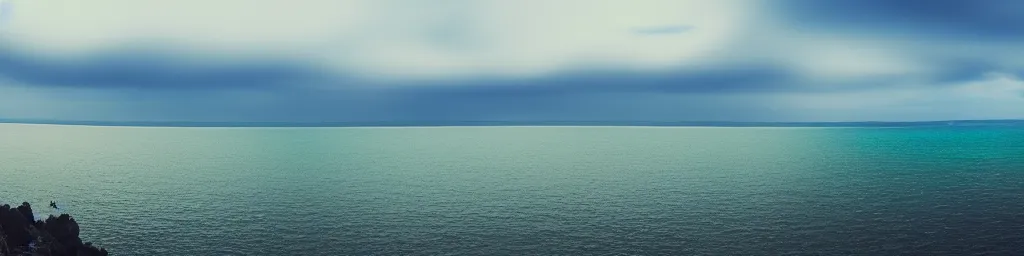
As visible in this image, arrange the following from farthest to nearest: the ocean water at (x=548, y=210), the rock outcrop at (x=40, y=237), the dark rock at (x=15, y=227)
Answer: the ocean water at (x=548, y=210) < the dark rock at (x=15, y=227) < the rock outcrop at (x=40, y=237)

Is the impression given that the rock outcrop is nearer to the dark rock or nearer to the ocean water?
the dark rock

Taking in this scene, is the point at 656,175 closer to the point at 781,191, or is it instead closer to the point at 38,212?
the point at 781,191

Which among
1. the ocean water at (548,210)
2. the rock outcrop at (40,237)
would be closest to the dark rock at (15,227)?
the rock outcrop at (40,237)

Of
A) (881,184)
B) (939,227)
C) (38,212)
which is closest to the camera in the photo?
(939,227)

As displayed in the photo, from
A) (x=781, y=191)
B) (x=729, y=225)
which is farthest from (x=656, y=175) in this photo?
(x=729, y=225)

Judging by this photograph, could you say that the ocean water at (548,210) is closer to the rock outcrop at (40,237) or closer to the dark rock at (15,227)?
the rock outcrop at (40,237)

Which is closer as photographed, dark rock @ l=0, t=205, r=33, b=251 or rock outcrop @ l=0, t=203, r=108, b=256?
rock outcrop @ l=0, t=203, r=108, b=256

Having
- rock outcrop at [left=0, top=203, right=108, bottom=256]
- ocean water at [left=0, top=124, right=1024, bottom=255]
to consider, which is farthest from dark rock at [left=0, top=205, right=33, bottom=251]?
ocean water at [left=0, top=124, right=1024, bottom=255]

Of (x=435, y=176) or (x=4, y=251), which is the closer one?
(x=4, y=251)
